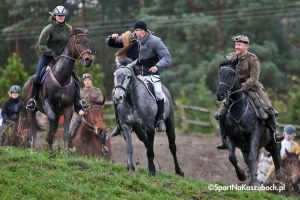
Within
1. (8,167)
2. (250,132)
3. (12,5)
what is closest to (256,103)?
(250,132)

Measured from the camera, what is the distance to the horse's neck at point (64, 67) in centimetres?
1816

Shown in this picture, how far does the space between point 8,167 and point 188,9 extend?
41.4 metres

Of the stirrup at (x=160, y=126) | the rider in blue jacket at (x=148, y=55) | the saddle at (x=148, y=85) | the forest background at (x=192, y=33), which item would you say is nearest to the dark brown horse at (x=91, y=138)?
the rider in blue jacket at (x=148, y=55)

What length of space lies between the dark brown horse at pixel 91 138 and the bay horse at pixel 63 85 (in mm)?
3650

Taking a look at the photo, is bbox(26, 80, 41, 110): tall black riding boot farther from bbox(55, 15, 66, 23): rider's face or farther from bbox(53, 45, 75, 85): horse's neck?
bbox(55, 15, 66, 23): rider's face

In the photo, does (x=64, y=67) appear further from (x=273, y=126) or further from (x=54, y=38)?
(x=273, y=126)

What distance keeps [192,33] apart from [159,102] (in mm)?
35927

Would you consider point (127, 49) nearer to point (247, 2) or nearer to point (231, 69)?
point (231, 69)

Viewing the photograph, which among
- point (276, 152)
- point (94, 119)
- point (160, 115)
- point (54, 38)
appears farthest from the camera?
point (94, 119)

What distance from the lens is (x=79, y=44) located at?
18.0 meters

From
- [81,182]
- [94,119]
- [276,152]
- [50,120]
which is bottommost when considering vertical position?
[276,152]

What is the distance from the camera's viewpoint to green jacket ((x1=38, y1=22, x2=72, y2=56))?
18.3m

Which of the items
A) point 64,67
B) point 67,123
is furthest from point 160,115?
point 64,67

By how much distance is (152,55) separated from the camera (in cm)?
1748
